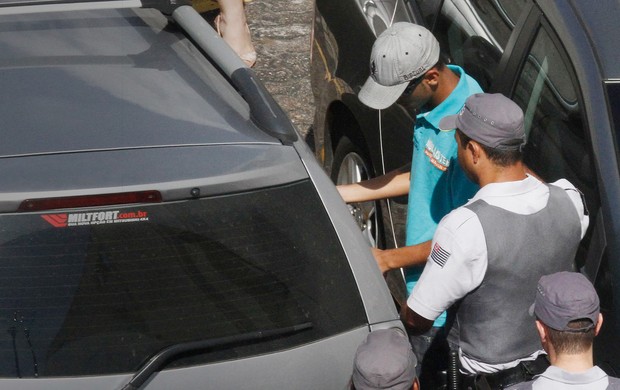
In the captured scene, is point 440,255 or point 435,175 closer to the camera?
point 440,255

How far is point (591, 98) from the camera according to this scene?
3502 mm

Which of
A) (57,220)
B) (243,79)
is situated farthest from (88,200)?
(243,79)

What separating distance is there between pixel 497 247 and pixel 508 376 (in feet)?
1.42

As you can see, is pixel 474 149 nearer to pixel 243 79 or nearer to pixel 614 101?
pixel 614 101

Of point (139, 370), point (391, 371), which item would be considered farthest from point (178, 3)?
point (391, 371)

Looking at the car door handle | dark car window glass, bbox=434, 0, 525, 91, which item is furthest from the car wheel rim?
dark car window glass, bbox=434, 0, 525, 91

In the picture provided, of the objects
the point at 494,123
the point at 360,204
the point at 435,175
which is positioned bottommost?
the point at 360,204

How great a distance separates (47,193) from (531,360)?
1487 millimetres

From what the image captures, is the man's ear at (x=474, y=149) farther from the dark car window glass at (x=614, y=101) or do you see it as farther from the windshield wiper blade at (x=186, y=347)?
the windshield wiper blade at (x=186, y=347)

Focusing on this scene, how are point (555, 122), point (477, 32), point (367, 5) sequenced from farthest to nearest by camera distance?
point (367, 5) → point (477, 32) → point (555, 122)

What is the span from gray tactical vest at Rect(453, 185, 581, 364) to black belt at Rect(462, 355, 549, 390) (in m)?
0.04

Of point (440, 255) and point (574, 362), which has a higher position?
point (574, 362)

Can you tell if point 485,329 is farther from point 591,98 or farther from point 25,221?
point 25,221

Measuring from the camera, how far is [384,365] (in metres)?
2.72
